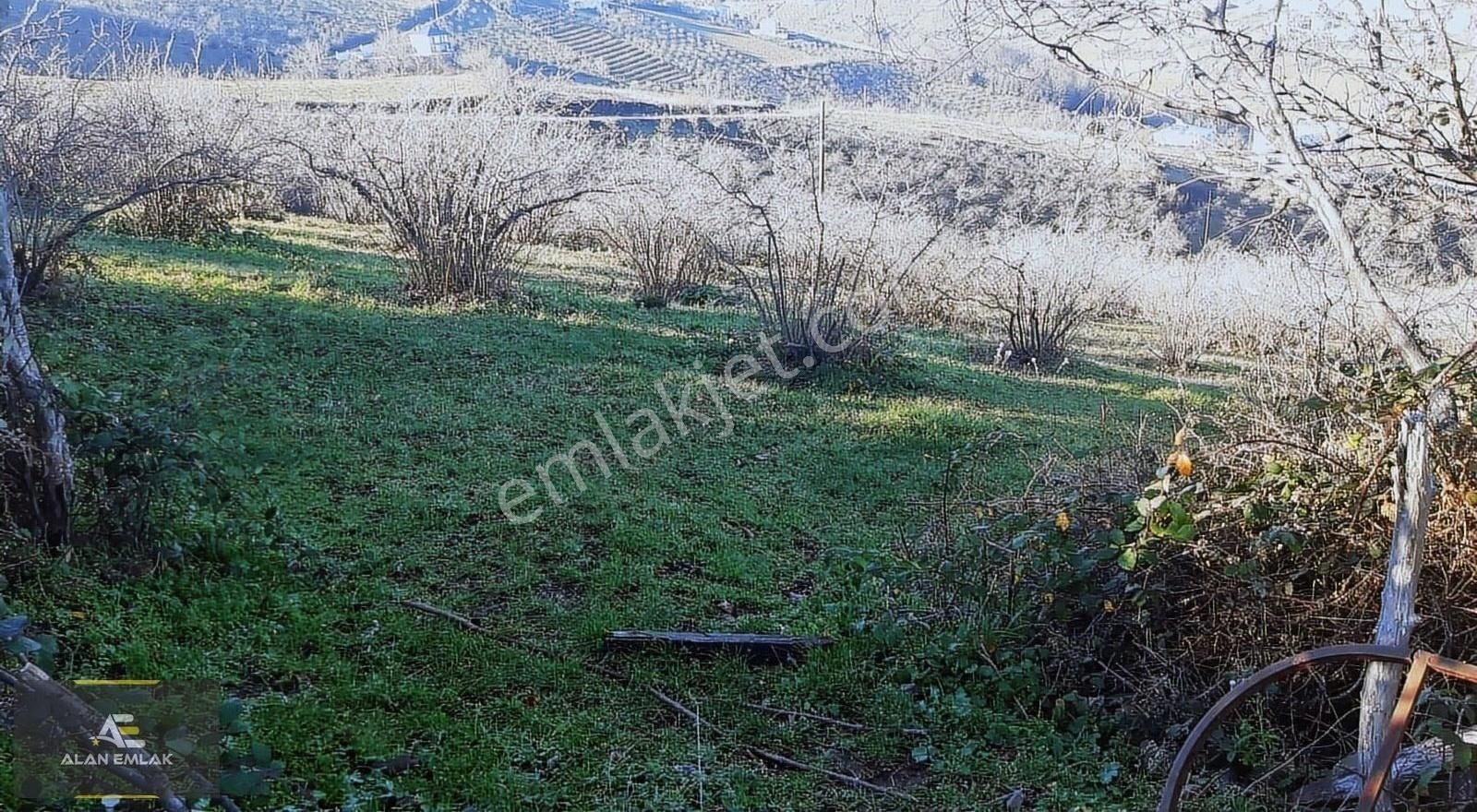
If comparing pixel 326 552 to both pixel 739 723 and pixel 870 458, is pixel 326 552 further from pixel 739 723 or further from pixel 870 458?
pixel 870 458

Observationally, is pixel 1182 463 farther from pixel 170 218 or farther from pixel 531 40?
pixel 531 40

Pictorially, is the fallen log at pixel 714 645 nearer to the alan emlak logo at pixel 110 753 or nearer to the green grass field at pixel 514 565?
the green grass field at pixel 514 565

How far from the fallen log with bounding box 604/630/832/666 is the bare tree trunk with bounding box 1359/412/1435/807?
1812mm

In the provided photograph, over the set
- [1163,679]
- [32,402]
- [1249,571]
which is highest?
[32,402]

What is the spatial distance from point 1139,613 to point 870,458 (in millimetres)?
3098

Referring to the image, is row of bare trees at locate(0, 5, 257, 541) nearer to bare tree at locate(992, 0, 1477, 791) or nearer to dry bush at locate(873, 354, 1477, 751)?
dry bush at locate(873, 354, 1477, 751)

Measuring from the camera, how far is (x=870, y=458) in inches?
257

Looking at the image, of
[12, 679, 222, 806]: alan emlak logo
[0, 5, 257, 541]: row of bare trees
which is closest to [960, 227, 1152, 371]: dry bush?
[0, 5, 257, 541]: row of bare trees

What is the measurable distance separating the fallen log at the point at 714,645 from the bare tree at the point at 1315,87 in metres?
2.06

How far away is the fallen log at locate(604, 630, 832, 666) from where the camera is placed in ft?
12.6

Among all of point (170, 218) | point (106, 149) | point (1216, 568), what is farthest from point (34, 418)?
point (170, 218)

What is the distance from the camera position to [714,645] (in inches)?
152

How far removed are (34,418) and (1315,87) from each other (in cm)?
442

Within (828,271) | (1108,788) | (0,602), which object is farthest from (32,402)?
(828,271)
